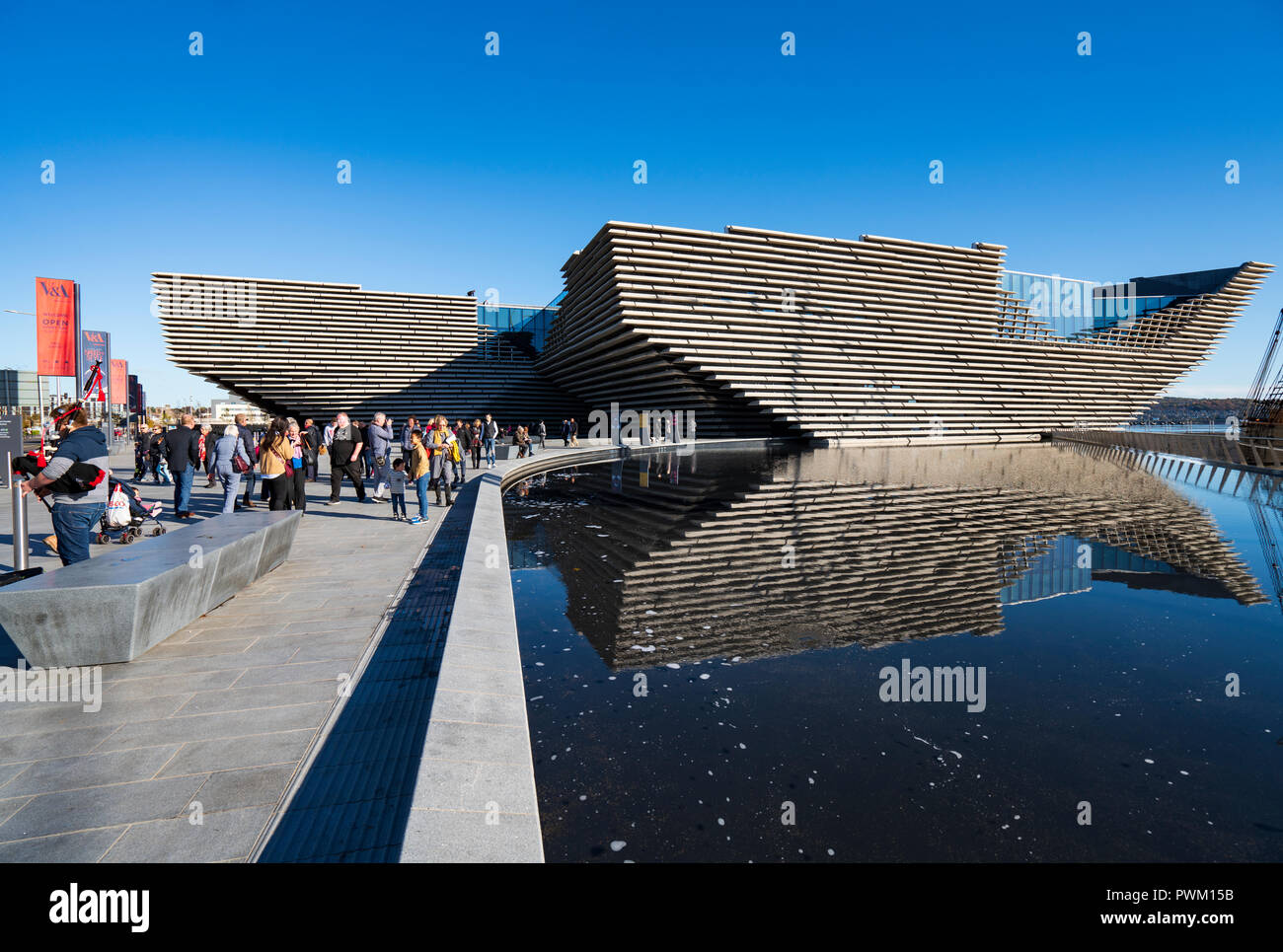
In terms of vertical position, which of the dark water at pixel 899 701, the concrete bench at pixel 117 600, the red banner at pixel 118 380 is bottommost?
the dark water at pixel 899 701

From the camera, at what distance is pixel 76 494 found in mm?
5598

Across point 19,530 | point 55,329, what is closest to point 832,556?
point 19,530

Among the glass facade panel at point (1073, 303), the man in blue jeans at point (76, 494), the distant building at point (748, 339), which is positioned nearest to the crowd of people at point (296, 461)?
the man in blue jeans at point (76, 494)

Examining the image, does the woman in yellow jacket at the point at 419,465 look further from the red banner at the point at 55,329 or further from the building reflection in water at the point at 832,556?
the red banner at the point at 55,329

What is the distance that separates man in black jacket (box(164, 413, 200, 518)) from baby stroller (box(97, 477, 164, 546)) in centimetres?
149

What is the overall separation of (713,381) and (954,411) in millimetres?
18597

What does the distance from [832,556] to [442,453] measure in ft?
24.4

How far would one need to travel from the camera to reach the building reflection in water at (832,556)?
5723 mm

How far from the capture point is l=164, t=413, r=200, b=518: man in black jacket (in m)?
10.6

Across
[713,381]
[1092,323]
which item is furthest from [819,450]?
[1092,323]

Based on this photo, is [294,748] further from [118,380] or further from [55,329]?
[118,380]

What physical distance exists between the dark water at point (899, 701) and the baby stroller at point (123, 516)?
16.3 ft
